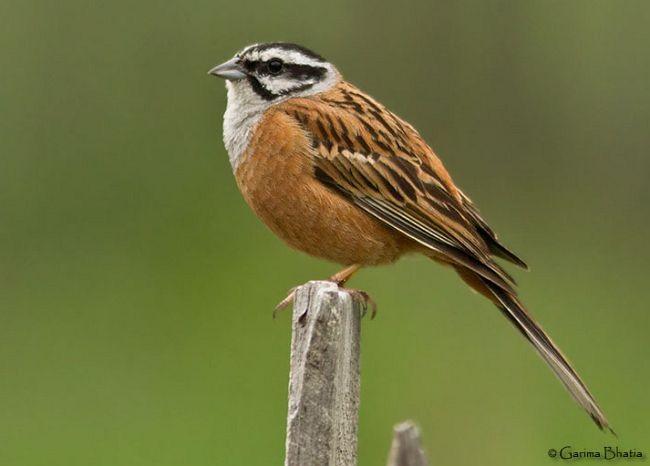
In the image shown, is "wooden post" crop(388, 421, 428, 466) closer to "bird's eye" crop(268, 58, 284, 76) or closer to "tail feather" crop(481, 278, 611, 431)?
"tail feather" crop(481, 278, 611, 431)

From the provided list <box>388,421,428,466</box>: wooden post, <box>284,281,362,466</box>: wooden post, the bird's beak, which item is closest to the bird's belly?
the bird's beak

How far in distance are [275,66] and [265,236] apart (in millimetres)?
4689

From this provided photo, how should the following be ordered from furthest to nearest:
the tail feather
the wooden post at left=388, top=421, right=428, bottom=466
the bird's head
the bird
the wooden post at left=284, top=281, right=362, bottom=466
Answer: the bird's head, the bird, the tail feather, the wooden post at left=284, top=281, right=362, bottom=466, the wooden post at left=388, top=421, right=428, bottom=466

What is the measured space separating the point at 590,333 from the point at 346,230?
408 centimetres

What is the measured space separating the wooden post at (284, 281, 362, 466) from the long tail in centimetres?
143

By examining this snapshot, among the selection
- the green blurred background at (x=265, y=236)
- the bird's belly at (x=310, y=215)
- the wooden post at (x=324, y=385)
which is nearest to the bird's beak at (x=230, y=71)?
the bird's belly at (x=310, y=215)

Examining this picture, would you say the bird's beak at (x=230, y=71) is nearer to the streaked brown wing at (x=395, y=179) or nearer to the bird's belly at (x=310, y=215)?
the streaked brown wing at (x=395, y=179)

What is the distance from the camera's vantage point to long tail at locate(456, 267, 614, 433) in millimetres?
6859

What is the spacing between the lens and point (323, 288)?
5.78 meters

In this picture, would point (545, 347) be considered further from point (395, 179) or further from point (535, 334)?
point (395, 179)

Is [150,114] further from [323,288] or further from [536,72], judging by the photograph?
[323,288]

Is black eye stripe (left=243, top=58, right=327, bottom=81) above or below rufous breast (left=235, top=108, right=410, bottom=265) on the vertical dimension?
above

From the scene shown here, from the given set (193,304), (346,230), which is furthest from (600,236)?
(346,230)

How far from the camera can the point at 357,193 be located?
25.5 ft
